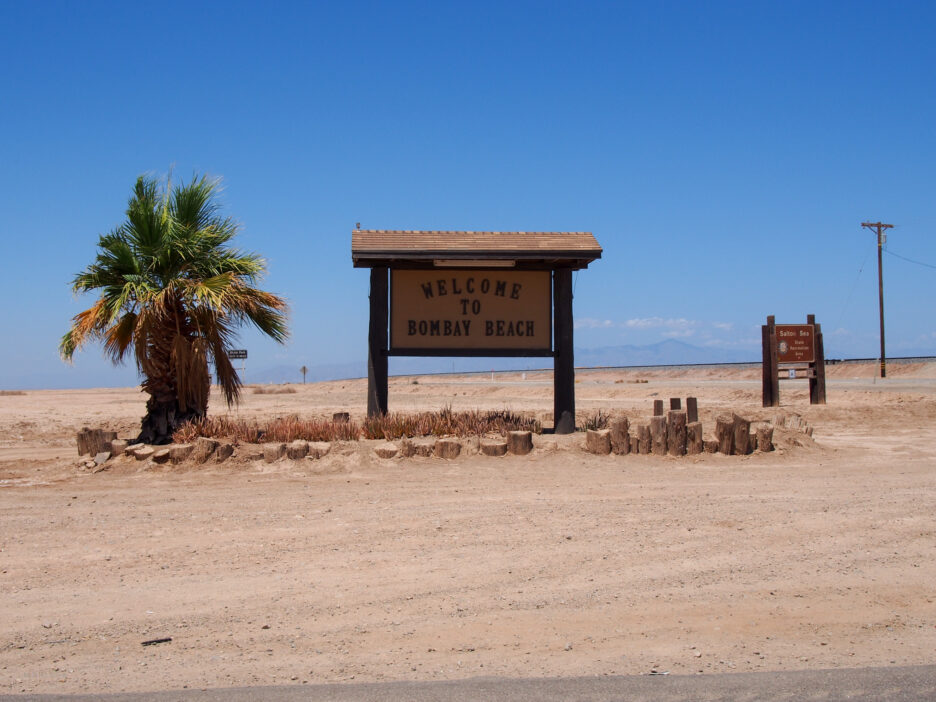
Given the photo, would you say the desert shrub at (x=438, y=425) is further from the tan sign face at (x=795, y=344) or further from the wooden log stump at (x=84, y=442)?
the tan sign face at (x=795, y=344)

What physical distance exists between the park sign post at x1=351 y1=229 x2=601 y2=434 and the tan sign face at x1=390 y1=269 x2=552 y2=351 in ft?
0.06

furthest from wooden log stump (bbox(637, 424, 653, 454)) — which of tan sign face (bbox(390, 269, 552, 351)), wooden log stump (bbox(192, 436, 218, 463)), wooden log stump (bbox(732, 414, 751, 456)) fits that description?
wooden log stump (bbox(192, 436, 218, 463))

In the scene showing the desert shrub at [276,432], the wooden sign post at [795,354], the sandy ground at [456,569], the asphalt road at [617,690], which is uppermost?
the wooden sign post at [795,354]

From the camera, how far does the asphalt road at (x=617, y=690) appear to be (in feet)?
14.1

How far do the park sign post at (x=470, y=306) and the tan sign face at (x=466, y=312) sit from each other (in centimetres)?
2

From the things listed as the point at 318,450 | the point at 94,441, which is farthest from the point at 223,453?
the point at 94,441

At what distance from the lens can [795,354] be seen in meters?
20.2

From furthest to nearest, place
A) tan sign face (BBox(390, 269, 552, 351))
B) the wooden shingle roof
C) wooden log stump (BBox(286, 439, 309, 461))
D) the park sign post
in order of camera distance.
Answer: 1. tan sign face (BBox(390, 269, 552, 351))
2. the park sign post
3. the wooden shingle roof
4. wooden log stump (BBox(286, 439, 309, 461))

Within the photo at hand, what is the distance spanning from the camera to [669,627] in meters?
5.26

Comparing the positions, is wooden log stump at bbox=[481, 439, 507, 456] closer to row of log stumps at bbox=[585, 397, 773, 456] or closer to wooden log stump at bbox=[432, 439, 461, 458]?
wooden log stump at bbox=[432, 439, 461, 458]

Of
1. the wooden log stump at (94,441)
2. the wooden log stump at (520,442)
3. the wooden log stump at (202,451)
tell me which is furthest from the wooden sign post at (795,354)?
the wooden log stump at (94,441)

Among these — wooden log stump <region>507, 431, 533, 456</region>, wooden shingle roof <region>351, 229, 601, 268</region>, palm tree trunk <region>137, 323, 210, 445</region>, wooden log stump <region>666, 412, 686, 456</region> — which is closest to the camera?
wooden log stump <region>507, 431, 533, 456</region>

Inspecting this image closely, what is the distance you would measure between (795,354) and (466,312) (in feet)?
35.0

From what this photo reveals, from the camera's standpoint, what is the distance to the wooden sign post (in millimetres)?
19750
